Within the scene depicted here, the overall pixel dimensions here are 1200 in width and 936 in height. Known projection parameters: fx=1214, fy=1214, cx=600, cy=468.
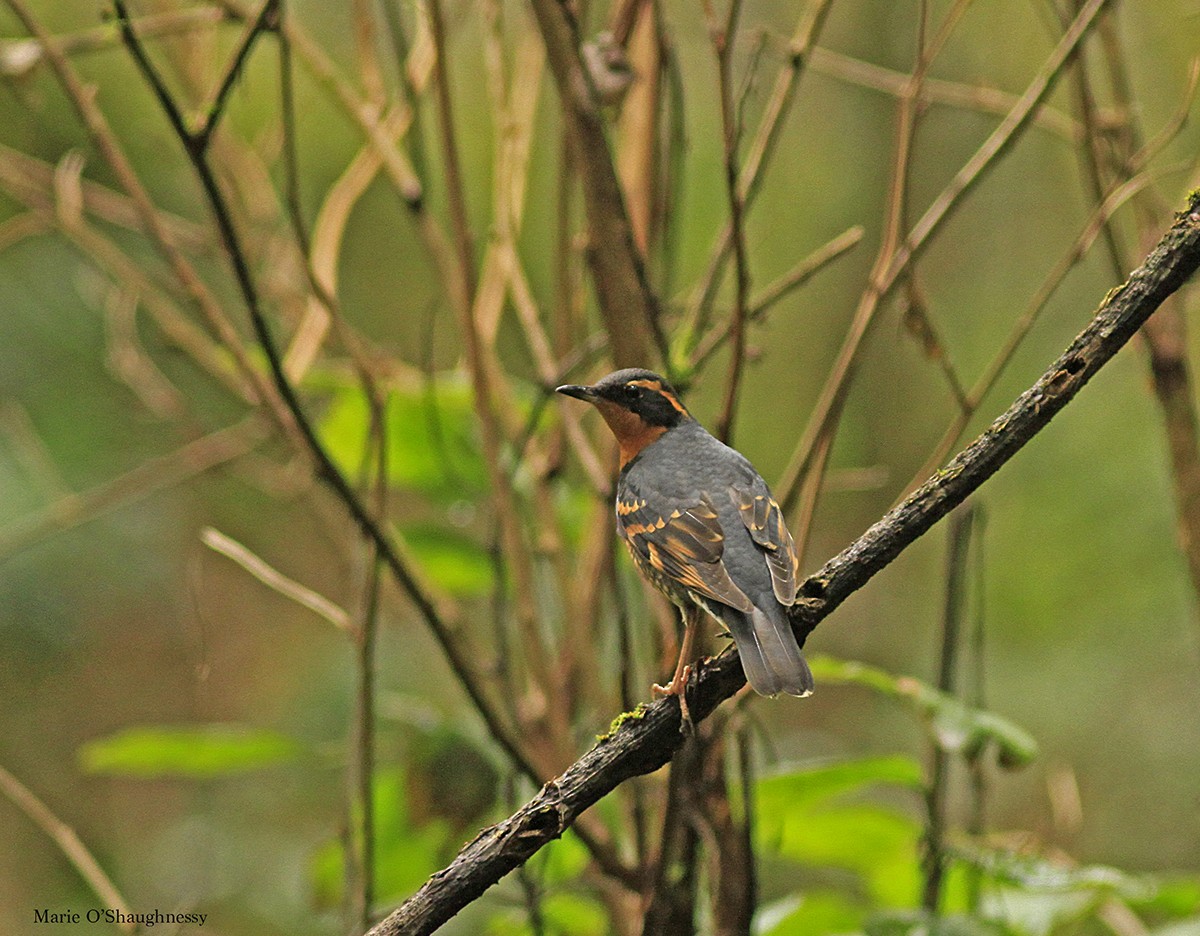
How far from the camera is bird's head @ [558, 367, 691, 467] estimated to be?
3055 millimetres

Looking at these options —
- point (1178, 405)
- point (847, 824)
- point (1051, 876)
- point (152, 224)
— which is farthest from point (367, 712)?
point (1178, 405)

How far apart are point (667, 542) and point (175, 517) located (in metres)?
5.71

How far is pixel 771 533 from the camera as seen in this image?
277cm

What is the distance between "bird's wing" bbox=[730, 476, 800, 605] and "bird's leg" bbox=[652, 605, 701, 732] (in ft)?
0.73

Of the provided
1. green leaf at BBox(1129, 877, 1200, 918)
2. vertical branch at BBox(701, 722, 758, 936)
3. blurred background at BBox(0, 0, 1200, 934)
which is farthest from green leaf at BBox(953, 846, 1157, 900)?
blurred background at BBox(0, 0, 1200, 934)

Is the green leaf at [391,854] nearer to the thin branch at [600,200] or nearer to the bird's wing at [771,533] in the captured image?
the bird's wing at [771,533]

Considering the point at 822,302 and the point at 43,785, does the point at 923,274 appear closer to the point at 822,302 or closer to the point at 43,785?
the point at 822,302

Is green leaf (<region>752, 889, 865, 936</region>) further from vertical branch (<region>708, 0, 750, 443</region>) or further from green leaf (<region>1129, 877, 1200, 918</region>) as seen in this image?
vertical branch (<region>708, 0, 750, 443</region>)

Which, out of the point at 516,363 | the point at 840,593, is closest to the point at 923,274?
the point at 516,363

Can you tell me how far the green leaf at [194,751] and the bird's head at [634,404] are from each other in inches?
46.4

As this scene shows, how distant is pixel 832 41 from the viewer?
8.26 m

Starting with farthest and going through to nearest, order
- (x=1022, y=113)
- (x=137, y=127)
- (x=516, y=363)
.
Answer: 1. (x=516, y=363)
2. (x=137, y=127)
3. (x=1022, y=113)

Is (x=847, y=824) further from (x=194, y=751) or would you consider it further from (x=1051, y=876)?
(x=194, y=751)

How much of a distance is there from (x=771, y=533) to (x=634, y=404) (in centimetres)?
60
